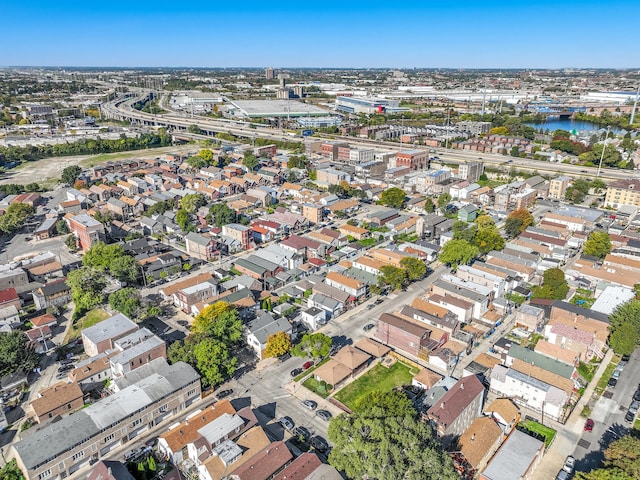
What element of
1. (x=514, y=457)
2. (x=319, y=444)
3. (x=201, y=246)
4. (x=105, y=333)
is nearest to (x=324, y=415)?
(x=319, y=444)

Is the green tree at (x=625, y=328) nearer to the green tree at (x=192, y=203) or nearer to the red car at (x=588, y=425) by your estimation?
the red car at (x=588, y=425)

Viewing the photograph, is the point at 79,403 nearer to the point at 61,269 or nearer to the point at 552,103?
the point at 61,269

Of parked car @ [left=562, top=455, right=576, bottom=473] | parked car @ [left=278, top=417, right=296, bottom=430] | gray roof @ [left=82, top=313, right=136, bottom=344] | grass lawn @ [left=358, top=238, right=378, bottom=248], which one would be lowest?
parked car @ [left=278, top=417, right=296, bottom=430]

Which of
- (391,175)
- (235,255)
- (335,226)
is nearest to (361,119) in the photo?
(391,175)

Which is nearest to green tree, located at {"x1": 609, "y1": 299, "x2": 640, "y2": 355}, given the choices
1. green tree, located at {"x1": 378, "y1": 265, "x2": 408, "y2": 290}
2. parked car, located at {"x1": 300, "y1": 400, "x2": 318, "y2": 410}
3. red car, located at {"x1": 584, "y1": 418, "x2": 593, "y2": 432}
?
red car, located at {"x1": 584, "y1": 418, "x2": 593, "y2": 432}

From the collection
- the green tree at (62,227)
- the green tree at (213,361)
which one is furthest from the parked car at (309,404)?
the green tree at (62,227)

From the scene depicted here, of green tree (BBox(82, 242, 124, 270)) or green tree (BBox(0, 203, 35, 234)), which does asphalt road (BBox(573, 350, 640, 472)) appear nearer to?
green tree (BBox(82, 242, 124, 270))

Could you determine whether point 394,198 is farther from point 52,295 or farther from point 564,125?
point 564,125
